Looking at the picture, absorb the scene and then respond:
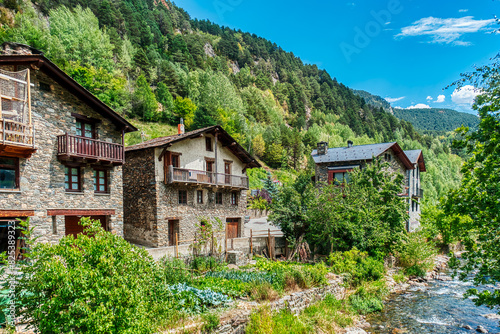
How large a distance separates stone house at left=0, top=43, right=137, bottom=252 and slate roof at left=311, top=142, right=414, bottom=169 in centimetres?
2079

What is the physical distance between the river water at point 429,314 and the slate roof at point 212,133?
51.8 feet

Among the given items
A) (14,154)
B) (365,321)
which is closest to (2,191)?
(14,154)

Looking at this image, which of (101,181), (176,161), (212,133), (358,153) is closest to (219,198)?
(176,161)

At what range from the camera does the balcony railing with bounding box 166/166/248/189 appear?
22.8 metres

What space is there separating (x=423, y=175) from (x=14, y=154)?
68853mm

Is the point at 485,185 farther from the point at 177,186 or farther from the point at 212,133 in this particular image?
the point at 212,133

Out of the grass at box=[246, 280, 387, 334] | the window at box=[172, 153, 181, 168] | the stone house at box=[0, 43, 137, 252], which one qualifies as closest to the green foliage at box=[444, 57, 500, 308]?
the grass at box=[246, 280, 387, 334]

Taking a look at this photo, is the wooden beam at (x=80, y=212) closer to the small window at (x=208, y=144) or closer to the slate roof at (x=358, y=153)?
the small window at (x=208, y=144)

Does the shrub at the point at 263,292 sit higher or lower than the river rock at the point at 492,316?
higher

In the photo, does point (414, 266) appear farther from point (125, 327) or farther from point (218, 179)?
point (125, 327)

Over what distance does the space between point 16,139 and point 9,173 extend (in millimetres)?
2072

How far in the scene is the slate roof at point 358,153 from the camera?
102ft

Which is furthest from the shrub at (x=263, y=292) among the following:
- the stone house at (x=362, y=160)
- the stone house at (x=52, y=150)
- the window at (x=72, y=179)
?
the stone house at (x=362, y=160)

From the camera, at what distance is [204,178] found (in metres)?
24.6
